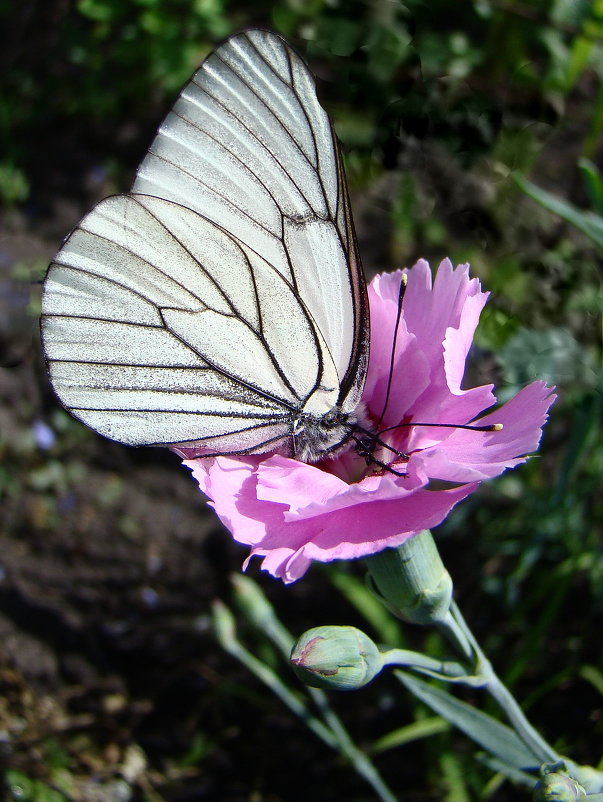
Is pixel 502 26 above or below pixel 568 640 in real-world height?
above

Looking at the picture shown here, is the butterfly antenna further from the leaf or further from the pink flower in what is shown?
the leaf

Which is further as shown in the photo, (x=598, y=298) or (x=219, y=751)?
(x=219, y=751)

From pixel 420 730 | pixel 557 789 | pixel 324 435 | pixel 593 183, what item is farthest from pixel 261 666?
pixel 593 183

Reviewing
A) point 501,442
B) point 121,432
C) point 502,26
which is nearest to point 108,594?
point 121,432

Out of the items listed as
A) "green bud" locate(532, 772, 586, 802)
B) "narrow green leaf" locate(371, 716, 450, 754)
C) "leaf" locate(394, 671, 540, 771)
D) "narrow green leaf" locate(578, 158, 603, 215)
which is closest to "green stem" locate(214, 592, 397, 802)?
"narrow green leaf" locate(371, 716, 450, 754)

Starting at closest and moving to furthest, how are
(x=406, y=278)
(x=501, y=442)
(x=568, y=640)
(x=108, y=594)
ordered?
(x=501, y=442) → (x=406, y=278) → (x=568, y=640) → (x=108, y=594)

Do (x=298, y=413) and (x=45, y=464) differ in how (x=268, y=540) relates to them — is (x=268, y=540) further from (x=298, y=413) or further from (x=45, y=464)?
(x=45, y=464)
